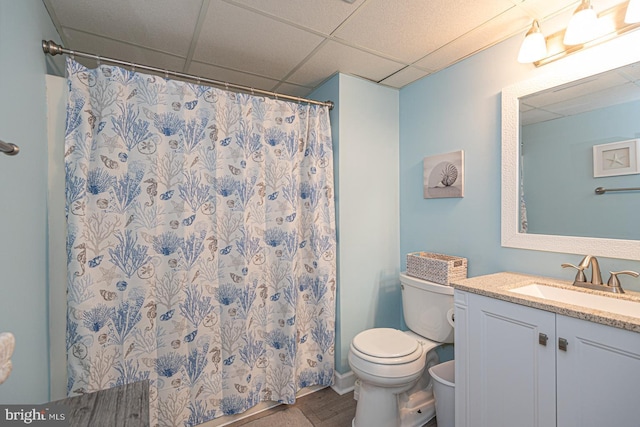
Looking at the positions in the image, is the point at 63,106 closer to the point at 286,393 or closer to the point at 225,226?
the point at 225,226

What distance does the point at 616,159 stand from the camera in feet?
4.09

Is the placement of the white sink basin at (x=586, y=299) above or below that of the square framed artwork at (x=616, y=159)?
below

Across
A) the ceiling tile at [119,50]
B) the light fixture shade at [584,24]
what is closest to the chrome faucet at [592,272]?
the light fixture shade at [584,24]

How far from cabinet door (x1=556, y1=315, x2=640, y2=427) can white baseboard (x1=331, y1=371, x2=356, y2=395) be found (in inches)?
50.6

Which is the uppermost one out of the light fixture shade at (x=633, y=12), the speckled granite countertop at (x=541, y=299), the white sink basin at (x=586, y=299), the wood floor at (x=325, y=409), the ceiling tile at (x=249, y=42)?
the ceiling tile at (x=249, y=42)

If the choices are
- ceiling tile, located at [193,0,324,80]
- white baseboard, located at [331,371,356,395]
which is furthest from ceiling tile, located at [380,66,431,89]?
white baseboard, located at [331,371,356,395]

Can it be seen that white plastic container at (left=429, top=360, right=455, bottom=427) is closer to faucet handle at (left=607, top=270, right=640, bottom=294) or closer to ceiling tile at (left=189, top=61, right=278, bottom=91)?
faucet handle at (left=607, top=270, right=640, bottom=294)

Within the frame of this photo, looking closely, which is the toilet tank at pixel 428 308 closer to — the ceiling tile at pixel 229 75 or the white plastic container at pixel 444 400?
the white plastic container at pixel 444 400

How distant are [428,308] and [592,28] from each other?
5.17ft

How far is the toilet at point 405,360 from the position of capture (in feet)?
4.82

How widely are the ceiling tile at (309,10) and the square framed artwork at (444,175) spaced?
108cm

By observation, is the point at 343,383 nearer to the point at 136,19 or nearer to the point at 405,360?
the point at 405,360

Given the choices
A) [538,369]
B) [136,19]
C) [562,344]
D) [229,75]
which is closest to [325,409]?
[538,369]

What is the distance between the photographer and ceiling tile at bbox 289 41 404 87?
68.4 inches
